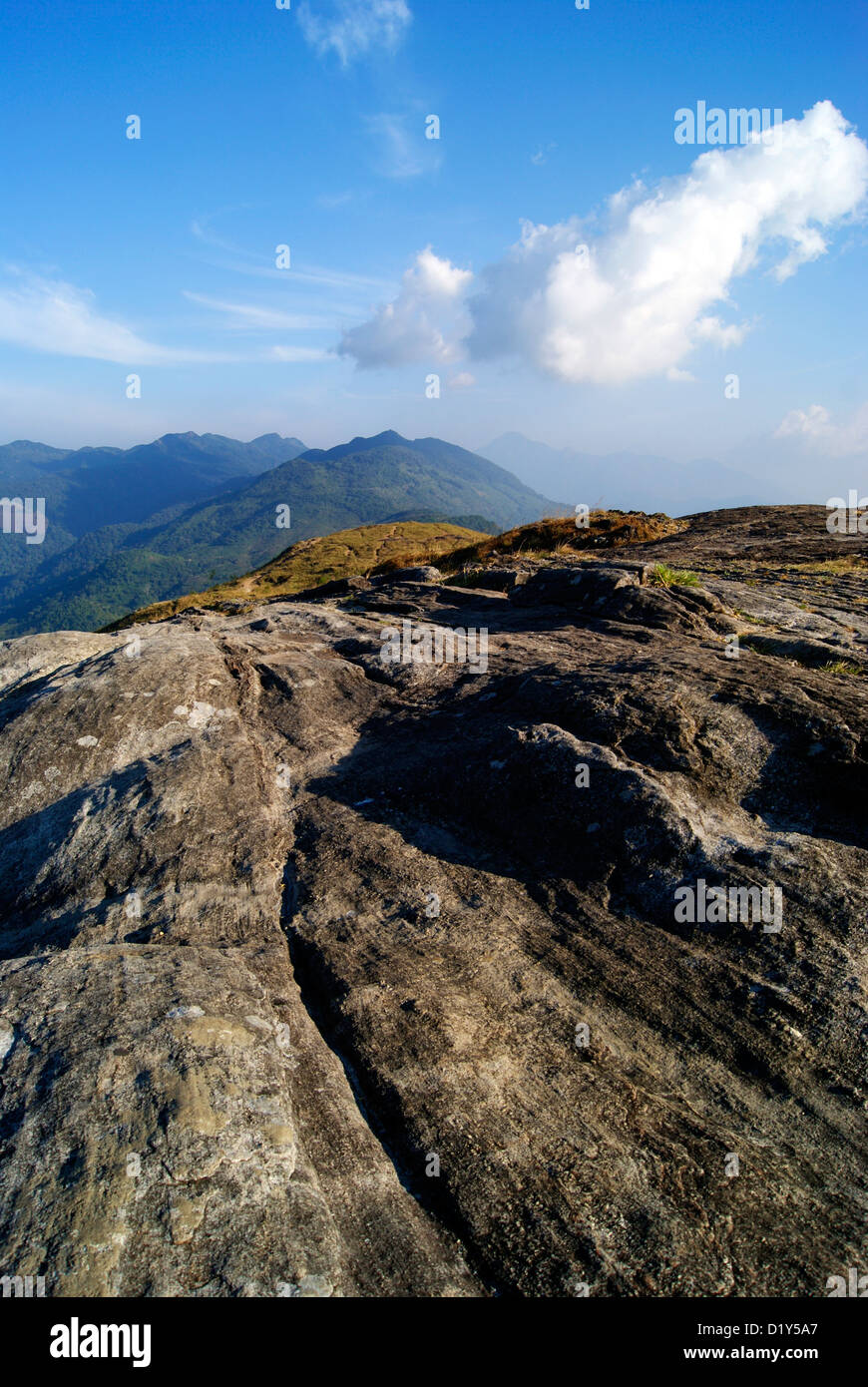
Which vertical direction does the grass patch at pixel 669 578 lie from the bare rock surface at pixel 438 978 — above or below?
above

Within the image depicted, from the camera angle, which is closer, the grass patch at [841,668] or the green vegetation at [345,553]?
the grass patch at [841,668]

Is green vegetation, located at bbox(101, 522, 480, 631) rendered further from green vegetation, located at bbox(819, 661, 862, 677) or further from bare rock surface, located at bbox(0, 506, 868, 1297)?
bare rock surface, located at bbox(0, 506, 868, 1297)

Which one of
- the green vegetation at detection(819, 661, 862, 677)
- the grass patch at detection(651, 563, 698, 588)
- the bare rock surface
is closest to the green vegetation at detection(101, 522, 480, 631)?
the grass patch at detection(651, 563, 698, 588)

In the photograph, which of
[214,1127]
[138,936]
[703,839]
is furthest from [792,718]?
[138,936]

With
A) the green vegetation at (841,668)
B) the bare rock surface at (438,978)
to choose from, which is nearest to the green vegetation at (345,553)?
the green vegetation at (841,668)

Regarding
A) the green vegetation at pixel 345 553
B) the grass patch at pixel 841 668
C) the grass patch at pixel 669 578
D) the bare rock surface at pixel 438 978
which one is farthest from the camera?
the green vegetation at pixel 345 553

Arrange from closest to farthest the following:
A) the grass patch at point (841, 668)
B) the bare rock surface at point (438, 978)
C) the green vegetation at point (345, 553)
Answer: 1. the bare rock surface at point (438, 978)
2. the grass patch at point (841, 668)
3. the green vegetation at point (345, 553)

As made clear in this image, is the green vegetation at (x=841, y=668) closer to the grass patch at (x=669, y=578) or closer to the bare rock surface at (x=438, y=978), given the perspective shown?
the bare rock surface at (x=438, y=978)

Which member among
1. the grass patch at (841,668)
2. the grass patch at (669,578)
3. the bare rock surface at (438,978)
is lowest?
the bare rock surface at (438,978)
